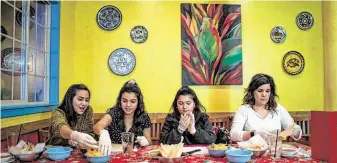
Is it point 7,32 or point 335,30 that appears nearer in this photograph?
point 7,32

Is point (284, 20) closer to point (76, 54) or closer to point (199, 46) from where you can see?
point (199, 46)

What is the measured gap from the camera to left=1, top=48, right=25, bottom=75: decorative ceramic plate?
2.22 meters

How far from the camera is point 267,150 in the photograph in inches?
58.8

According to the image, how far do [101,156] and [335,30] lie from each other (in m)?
3.37

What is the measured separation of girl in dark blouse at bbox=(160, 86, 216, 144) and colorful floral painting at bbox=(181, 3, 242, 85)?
1.43 m

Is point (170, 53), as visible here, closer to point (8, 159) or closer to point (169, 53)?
point (169, 53)

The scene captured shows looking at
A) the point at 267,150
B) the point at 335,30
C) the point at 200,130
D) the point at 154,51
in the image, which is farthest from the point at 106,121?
the point at 335,30

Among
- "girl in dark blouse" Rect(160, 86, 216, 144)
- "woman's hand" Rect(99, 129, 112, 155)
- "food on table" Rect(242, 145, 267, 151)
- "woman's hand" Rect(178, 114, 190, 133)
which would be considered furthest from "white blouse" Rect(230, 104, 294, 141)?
"woman's hand" Rect(99, 129, 112, 155)

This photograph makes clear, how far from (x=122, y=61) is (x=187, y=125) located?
1.86 meters

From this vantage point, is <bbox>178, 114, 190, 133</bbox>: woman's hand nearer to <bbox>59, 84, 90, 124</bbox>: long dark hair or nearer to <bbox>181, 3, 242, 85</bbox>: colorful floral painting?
<bbox>59, 84, 90, 124</bbox>: long dark hair

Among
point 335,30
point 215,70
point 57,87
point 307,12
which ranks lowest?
point 57,87

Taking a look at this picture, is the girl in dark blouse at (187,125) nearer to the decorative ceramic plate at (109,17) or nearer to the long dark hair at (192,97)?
the long dark hair at (192,97)

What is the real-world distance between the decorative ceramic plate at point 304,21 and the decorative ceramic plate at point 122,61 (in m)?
2.27

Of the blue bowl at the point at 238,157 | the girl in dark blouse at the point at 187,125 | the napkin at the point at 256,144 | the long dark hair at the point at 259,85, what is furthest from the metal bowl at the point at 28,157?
the long dark hair at the point at 259,85
